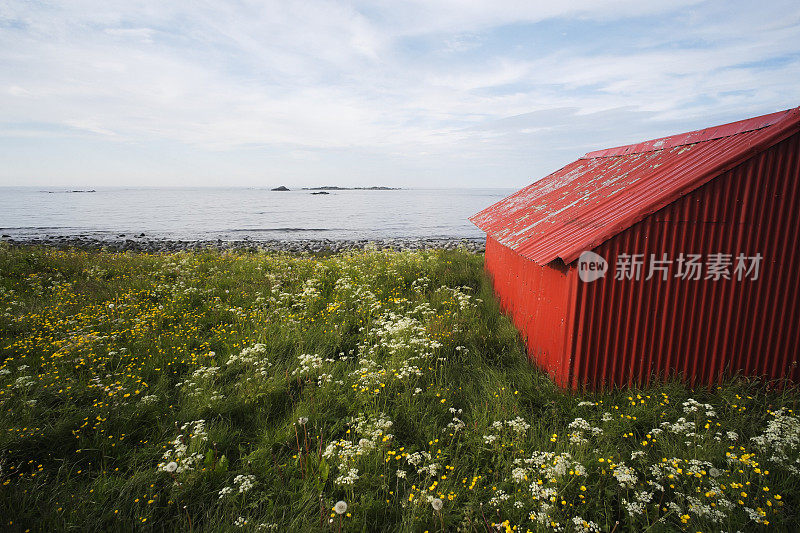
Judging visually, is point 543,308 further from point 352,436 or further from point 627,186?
point 352,436

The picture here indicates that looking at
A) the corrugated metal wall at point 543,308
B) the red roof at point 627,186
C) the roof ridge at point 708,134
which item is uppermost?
the roof ridge at point 708,134

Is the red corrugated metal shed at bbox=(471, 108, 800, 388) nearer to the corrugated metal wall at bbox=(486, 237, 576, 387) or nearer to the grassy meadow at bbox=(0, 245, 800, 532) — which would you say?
the corrugated metal wall at bbox=(486, 237, 576, 387)

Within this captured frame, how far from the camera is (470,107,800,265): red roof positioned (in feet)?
16.7

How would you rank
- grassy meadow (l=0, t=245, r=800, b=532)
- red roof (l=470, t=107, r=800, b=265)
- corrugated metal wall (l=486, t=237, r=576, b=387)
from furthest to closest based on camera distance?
corrugated metal wall (l=486, t=237, r=576, b=387) < red roof (l=470, t=107, r=800, b=265) < grassy meadow (l=0, t=245, r=800, b=532)

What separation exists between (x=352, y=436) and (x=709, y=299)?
16.7 feet

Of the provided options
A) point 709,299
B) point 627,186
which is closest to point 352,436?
point 709,299

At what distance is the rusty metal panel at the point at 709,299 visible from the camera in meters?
5.15

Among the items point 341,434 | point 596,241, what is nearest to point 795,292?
Answer: point 596,241

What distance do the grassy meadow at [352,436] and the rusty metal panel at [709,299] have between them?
384 mm

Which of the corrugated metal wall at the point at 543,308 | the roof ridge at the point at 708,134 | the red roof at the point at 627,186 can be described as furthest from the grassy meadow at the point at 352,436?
the roof ridge at the point at 708,134

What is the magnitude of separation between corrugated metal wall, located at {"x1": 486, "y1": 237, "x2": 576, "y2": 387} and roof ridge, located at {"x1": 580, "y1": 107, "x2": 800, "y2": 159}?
331 centimetres

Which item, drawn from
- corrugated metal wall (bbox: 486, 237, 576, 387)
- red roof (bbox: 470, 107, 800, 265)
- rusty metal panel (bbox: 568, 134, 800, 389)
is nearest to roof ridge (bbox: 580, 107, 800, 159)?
red roof (bbox: 470, 107, 800, 265)

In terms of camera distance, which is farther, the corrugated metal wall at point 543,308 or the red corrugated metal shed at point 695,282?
the corrugated metal wall at point 543,308

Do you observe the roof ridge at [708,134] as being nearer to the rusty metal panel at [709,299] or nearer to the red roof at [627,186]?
the red roof at [627,186]
